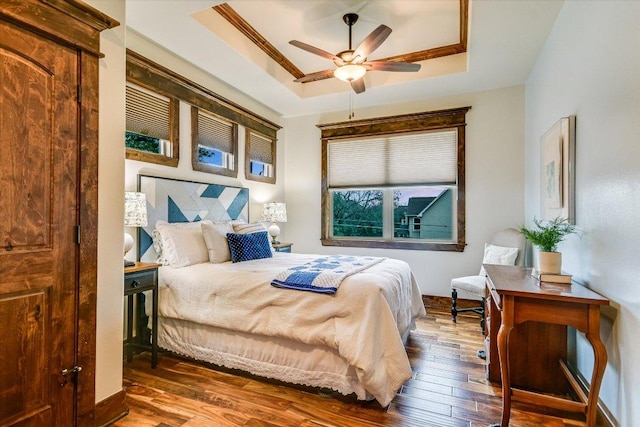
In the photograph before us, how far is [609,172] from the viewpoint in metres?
1.86

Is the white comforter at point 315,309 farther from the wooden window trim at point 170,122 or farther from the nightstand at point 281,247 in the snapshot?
the nightstand at point 281,247

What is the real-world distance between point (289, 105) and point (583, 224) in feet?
12.8

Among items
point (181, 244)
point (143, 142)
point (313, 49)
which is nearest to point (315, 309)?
point (181, 244)

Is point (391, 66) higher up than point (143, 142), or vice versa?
point (391, 66)

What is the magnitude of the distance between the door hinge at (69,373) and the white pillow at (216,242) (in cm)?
143

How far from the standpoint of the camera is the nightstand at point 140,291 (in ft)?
7.94

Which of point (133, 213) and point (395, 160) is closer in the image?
point (133, 213)

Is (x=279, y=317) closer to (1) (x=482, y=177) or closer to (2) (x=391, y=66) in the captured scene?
(2) (x=391, y=66)

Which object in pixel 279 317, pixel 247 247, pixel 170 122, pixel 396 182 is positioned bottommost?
pixel 279 317

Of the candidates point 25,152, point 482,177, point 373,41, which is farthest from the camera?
point 482,177

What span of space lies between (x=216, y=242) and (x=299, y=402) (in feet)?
5.47

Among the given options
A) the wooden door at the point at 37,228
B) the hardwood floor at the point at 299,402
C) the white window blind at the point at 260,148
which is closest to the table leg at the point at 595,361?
the hardwood floor at the point at 299,402

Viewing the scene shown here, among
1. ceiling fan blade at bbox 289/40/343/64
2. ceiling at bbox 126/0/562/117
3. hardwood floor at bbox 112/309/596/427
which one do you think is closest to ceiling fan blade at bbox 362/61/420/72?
ceiling fan blade at bbox 289/40/343/64

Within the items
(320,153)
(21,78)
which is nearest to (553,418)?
(21,78)
